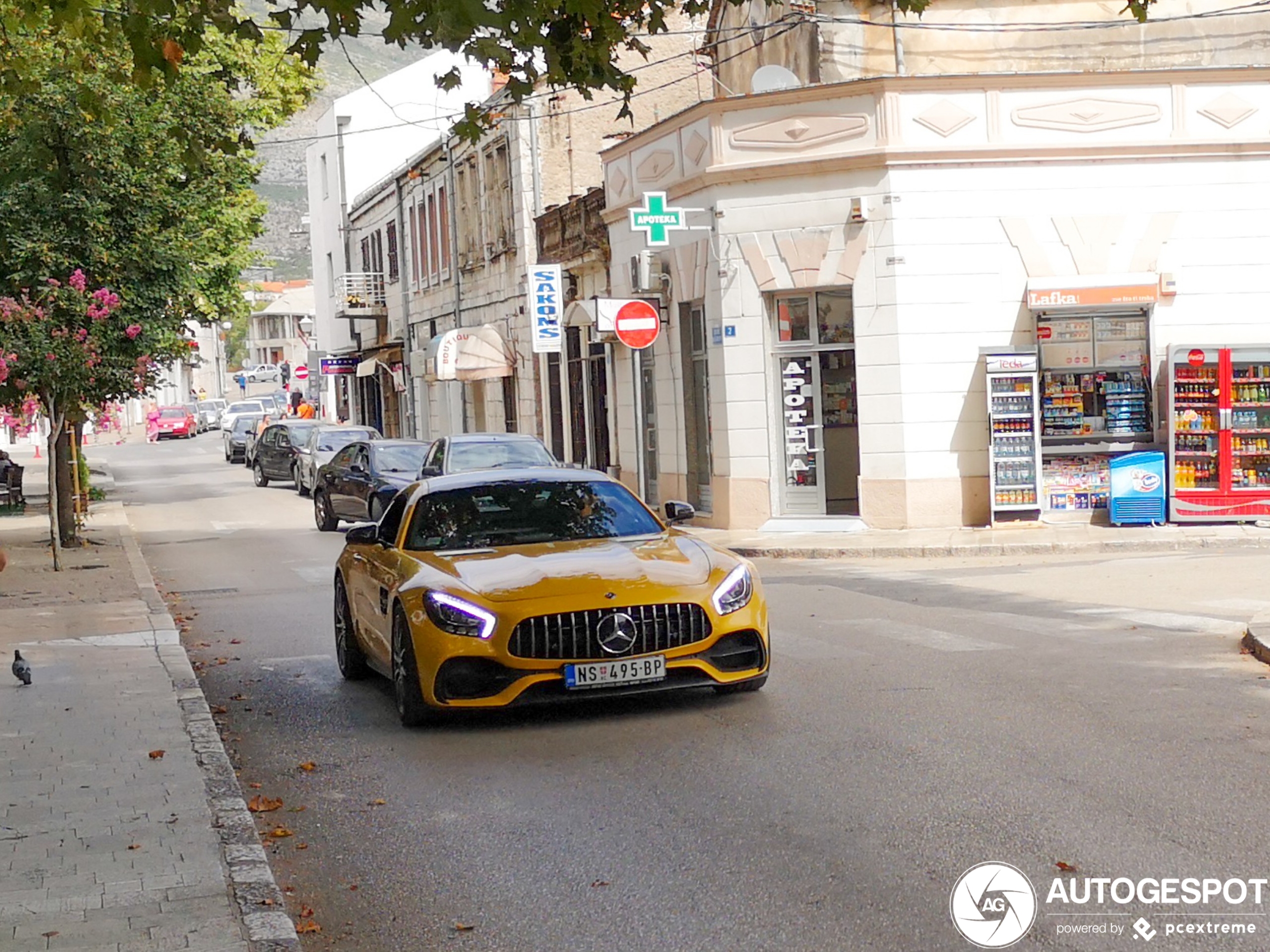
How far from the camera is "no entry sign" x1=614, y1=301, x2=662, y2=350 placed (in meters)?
22.6

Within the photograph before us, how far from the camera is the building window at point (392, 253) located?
166 feet

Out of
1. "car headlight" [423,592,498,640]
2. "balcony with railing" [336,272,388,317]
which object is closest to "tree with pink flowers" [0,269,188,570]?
"car headlight" [423,592,498,640]

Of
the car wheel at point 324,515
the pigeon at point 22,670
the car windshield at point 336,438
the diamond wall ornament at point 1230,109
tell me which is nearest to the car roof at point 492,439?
the car wheel at point 324,515

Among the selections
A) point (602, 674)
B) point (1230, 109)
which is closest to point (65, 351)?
point (602, 674)

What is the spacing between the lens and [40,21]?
10.7m

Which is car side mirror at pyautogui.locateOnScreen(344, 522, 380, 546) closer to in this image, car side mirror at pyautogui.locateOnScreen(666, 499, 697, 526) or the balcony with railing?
car side mirror at pyautogui.locateOnScreen(666, 499, 697, 526)

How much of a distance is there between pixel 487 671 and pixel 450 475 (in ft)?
7.41

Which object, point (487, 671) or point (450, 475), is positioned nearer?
point (487, 671)

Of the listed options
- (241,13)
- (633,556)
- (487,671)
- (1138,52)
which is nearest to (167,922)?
(487,671)

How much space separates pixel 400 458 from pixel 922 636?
14255 mm

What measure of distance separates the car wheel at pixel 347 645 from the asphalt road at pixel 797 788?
6.8 inches

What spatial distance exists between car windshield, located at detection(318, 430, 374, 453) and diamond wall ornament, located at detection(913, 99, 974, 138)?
623 inches

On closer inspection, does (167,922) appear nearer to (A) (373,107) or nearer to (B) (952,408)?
(B) (952,408)

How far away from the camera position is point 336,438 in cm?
3422
